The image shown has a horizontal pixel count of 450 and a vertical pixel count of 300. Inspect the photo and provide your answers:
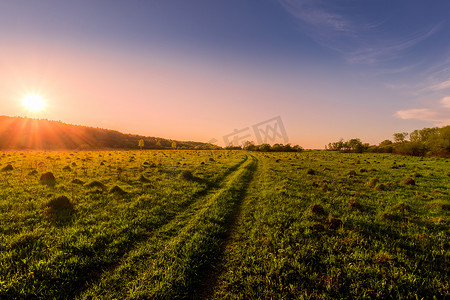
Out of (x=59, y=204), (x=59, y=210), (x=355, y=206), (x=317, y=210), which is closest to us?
(x=59, y=210)

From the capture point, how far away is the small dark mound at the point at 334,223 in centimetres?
906

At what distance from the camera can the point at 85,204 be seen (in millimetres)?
11453

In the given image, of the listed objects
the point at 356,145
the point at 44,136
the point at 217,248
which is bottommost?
the point at 217,248

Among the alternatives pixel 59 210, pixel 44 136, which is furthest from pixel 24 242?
pixel 44 136

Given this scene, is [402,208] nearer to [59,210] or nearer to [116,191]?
[116,191]

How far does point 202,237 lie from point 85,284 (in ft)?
14.0

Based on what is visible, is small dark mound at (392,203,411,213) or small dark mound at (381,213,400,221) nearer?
small dark mound at (381,213,400,221)

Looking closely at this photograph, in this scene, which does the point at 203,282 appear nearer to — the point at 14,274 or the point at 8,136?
the point at 14,274

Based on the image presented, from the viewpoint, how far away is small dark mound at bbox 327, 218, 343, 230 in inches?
357

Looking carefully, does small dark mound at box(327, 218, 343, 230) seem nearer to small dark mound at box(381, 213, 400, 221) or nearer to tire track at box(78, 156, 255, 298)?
small dark mound at box(381, 213, 400, 221)

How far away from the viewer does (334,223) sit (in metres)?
9.24

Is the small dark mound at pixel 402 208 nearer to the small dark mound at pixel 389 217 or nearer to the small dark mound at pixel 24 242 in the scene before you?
the small dark mound at pixel 389 217

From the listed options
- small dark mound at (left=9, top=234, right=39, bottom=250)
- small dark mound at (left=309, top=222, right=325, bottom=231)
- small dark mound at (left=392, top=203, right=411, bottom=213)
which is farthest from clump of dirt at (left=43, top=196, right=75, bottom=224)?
A: small dark mound at (left=392, top=203, right=411, bottom=213)

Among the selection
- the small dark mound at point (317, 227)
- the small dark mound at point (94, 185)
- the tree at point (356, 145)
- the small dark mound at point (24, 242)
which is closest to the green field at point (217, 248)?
the small dark mound at point (24, 242)
